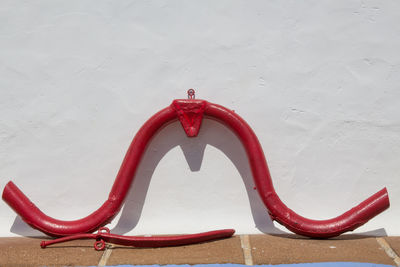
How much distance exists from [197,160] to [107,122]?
1.43 feet

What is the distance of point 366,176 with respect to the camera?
2.15 metres

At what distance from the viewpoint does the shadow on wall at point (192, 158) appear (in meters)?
2.16

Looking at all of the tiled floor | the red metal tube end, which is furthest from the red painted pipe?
the red metal tube end

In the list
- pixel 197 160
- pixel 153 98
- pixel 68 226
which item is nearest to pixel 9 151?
pixel 68 226

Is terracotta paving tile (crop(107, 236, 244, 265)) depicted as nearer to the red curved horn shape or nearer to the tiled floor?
the tiled floor

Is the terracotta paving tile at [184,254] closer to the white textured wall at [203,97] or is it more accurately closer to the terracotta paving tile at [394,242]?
the white textured wall at [203,97]

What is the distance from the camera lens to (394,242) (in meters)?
2.00

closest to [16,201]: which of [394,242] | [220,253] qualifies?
[220,253]

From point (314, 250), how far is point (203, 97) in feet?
2.61

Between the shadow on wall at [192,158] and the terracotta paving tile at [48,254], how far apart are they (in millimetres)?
251

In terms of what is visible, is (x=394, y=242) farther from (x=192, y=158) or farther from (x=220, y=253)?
(x=192, y=158)

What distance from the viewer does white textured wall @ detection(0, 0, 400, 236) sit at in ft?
6.98

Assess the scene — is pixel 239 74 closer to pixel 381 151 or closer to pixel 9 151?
pixel 381 151

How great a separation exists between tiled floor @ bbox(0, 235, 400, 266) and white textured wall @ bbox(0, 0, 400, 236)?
0.18 meters
